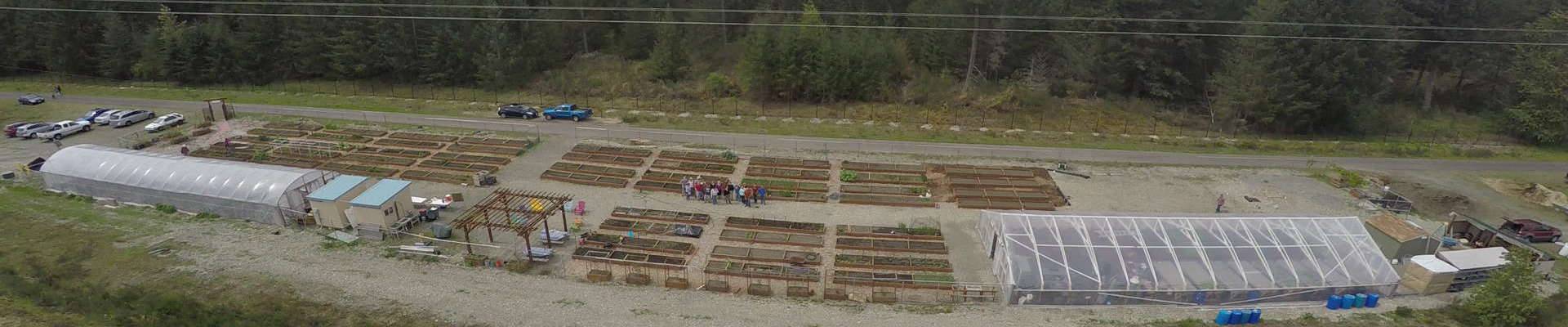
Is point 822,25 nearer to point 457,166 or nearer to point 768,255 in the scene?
point 457,166

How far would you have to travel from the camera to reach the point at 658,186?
114 ft

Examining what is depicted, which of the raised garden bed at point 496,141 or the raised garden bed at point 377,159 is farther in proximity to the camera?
the raised garden bed at point 496,141

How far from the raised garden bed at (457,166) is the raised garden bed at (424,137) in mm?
5001

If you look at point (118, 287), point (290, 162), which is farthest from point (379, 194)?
point (290, 162)

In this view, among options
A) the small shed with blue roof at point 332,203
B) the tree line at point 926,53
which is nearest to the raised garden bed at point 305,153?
the small shed with blue roof at point 332,203

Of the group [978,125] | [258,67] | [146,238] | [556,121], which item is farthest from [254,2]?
[978,125]

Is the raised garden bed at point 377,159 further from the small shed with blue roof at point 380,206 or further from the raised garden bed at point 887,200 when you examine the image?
the raised garden bed at point 887,200

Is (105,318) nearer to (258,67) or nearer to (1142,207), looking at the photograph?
(1142,207)

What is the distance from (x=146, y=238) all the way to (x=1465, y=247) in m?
51.7

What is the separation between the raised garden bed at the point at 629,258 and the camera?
1005 inches

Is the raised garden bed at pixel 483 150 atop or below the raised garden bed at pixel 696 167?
atop

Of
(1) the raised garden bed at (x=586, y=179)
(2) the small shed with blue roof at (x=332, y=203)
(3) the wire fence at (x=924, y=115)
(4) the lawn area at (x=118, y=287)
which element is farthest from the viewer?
(3) the wire fence at (x=924, y=115)

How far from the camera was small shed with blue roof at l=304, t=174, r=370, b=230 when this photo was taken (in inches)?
1105

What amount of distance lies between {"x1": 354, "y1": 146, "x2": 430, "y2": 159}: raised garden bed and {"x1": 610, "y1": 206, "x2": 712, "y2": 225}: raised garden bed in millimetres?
15479
